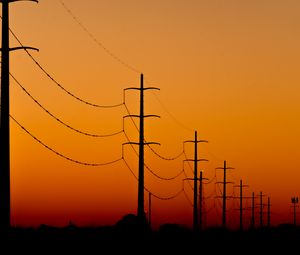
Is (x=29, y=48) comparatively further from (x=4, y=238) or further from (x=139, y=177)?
(x=139, y=177)

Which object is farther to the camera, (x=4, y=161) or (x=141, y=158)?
(x=141, y=158)

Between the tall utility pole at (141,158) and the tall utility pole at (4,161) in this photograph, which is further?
the tall utility pole at (141,158)

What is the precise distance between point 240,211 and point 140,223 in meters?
88.8

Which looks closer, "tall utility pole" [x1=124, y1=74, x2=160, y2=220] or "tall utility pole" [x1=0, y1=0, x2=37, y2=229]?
"tall utility pole" [x1=0, y1=0, x2=37, y2=229]

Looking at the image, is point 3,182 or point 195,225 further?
point 195,225

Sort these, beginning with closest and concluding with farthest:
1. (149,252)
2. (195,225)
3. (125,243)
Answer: (149,252)
(125,243)
(195,225)

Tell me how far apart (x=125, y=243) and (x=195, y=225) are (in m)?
35.0

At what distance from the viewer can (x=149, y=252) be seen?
5975cm

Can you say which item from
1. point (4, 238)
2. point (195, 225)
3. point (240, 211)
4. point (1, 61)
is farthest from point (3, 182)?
point (240, 211)

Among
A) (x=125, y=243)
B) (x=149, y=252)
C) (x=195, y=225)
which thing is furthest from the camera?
(x=195, y=225)

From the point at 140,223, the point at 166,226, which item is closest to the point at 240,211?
the point at 166,226

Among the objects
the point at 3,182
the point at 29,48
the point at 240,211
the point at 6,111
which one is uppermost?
the point at 29,48

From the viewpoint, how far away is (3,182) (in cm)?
4072

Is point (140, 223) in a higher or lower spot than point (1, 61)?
lower
